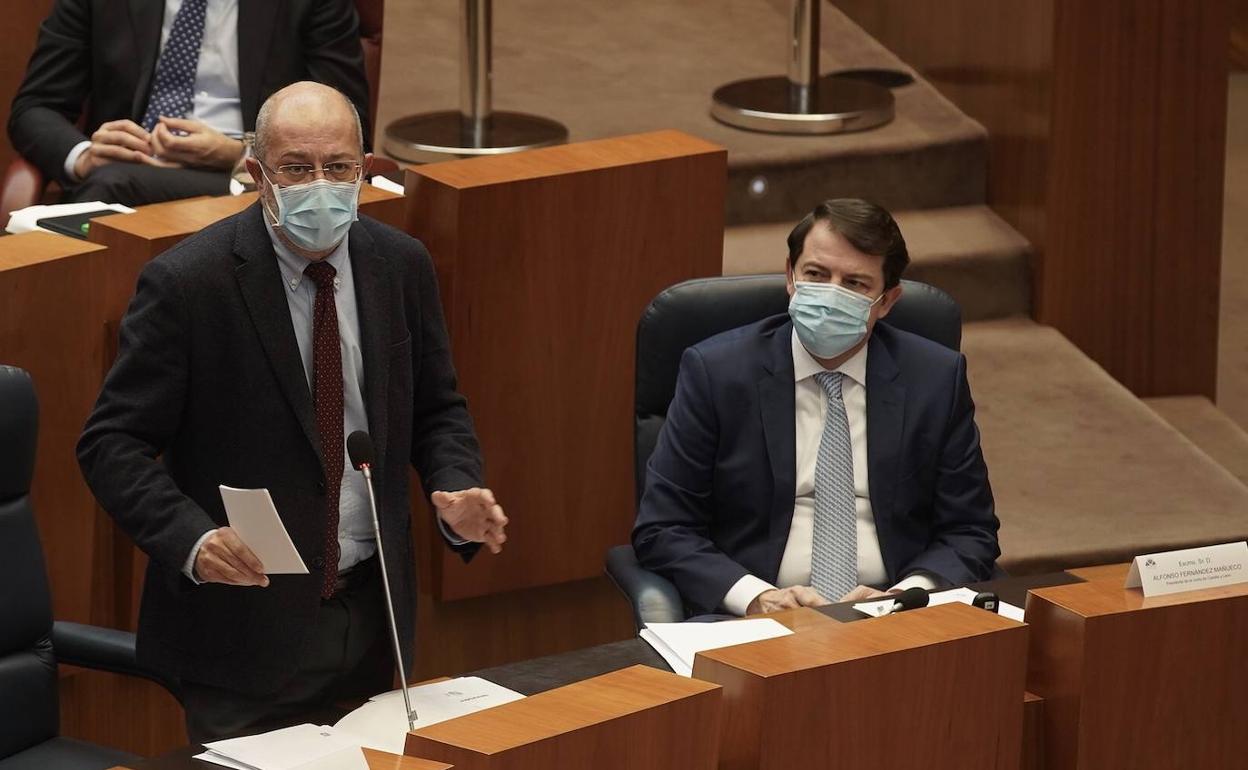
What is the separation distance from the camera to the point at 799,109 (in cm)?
453

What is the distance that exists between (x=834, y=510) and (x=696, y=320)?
334mm

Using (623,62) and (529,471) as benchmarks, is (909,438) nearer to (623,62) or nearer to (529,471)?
(529,471)

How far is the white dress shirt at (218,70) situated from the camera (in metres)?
3.63

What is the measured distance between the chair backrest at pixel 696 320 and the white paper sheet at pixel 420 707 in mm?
782

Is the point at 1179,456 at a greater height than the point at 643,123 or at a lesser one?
lesser

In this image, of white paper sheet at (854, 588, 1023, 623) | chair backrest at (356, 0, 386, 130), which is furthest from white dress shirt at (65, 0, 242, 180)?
white paper sheet at (854, 588, 1023, 623)

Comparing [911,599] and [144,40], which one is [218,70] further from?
[911,599]

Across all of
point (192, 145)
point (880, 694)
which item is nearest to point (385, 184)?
point (192, 145)

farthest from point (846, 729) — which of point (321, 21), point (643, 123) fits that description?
point (643, 123)

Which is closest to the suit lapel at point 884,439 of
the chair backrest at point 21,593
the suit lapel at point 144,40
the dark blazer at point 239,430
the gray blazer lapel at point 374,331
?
the dark blazer at point 239,430

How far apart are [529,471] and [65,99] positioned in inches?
44.7

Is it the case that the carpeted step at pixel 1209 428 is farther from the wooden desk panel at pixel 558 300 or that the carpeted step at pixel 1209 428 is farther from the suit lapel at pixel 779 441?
the suit lapel at pixel 779 441

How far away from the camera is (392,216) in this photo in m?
3.05

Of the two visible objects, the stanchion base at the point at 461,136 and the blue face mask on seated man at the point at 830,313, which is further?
the stanchion base at the point at 461,136
